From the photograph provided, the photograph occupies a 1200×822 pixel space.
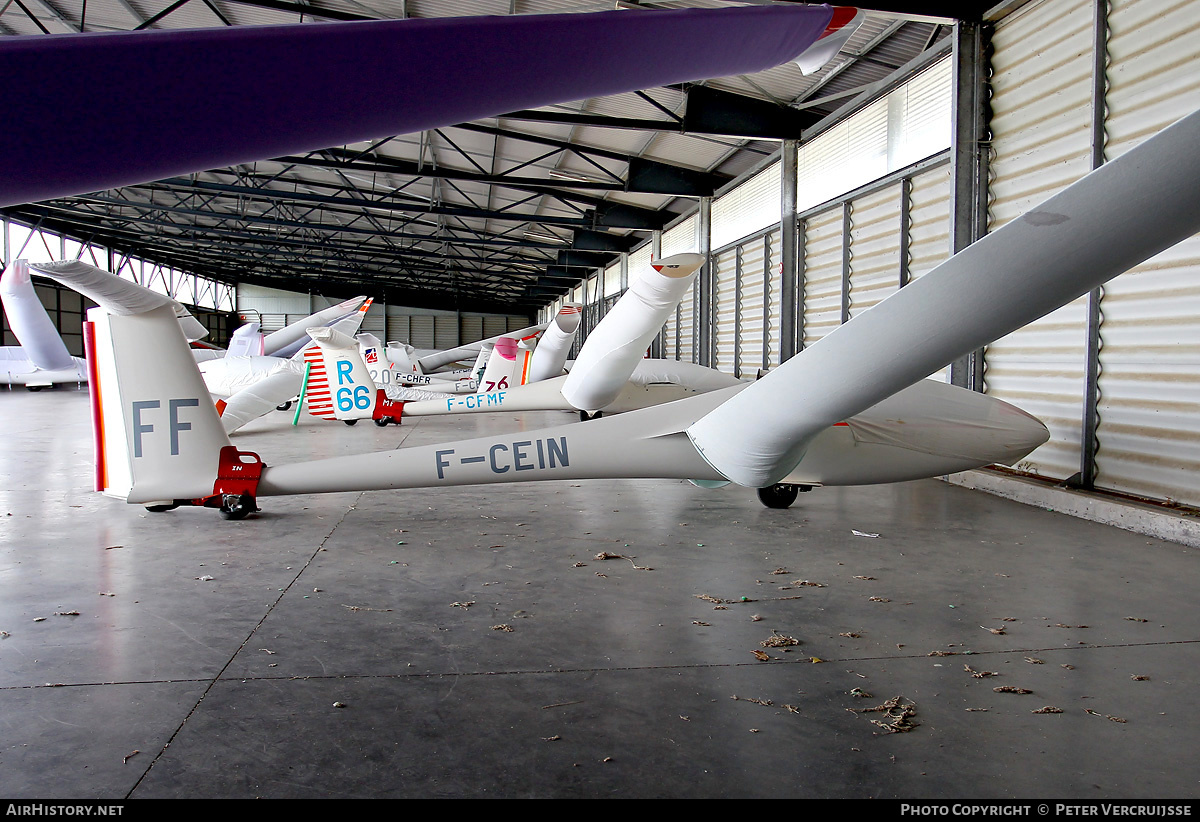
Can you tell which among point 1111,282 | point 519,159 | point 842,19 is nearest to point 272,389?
point 519,159

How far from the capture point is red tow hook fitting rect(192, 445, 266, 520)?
5.01 metres

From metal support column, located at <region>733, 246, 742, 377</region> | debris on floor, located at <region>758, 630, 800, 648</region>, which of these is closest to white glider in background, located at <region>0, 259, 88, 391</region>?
debris on floor, located at <region>758, 630, 800, 648</region>

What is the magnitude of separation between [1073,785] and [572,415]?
535 inches

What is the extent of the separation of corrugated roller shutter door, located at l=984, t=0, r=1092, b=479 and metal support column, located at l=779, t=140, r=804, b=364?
435 cm

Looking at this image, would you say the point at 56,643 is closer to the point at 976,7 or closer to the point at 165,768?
the point at 165,768

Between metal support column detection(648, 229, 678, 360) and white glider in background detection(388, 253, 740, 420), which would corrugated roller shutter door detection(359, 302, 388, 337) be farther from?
white glider in background detection(388, 253, 740, 420)

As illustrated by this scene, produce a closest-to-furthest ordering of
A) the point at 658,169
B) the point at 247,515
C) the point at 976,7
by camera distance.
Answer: the point at 247,515
the point at 976,7
the point at 658,169

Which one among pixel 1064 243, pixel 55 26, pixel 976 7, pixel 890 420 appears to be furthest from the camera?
pixel 55 26

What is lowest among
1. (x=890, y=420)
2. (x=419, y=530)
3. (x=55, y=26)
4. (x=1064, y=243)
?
(x=419, y=530)

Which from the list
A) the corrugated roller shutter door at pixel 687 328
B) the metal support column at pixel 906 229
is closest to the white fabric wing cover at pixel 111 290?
the metal support column at pixel 906 229

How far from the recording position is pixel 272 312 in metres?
51.1

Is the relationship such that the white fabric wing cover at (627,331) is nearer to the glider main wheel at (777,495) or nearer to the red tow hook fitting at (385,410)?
the glider main wheel at (777,495)

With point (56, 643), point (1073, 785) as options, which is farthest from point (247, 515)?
point (1073, 785)

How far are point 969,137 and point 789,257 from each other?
14.2ft
